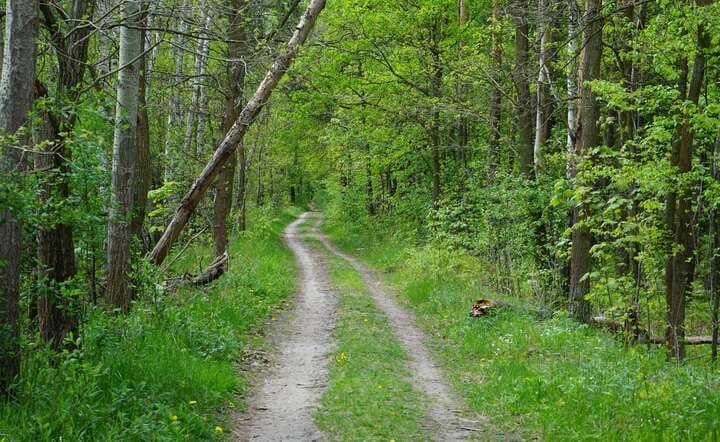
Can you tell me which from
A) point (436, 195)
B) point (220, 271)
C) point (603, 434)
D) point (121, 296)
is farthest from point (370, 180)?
point (603, 434)

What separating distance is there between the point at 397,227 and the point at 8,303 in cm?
2212

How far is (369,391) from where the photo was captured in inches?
297

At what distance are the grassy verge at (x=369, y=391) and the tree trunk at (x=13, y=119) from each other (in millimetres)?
2970

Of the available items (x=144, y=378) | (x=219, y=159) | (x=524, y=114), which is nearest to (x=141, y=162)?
(x=219, y=159)

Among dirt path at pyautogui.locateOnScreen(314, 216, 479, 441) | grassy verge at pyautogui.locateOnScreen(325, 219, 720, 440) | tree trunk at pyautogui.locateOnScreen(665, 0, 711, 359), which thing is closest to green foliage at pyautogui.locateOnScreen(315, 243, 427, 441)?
dirt path at pyautogui.locateOnScreen(314, 216, 479, 441)

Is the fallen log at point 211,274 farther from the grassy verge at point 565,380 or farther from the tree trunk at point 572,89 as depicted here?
the tree trunk at point 572,89

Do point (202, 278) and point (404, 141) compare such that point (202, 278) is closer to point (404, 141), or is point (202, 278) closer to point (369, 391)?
point (369, 391)

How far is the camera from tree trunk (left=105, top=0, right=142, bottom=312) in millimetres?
7875

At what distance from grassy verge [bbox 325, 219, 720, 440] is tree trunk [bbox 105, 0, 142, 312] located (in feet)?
15.2

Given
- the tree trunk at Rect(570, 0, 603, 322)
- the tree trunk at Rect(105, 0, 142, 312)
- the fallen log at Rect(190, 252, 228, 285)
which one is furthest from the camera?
the fallen log at Rect(190, 252, 228, 285)

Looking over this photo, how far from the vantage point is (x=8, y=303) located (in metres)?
5.19

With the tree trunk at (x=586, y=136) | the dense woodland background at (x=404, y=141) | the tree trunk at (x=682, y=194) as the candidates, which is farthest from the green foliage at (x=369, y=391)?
the tree trunk at (x=682, y=194)

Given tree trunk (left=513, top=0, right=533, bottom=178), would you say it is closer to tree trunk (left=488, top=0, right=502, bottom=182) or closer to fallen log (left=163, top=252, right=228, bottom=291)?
tree trunk (left=488, top=0, right=502, bottom=182)

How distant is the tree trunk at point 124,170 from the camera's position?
7.88 m
